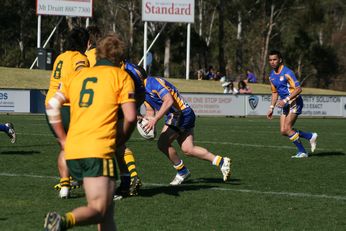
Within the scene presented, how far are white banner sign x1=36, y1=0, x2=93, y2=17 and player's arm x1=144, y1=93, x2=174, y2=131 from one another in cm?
4110

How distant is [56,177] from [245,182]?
8.90 ft

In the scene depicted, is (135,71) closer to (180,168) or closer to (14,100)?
(180,168)

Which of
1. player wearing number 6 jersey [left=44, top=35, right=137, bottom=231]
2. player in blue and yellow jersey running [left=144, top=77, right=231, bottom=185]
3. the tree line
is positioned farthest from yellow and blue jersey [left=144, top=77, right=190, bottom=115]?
the tree line

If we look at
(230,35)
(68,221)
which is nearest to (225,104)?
(68,221)

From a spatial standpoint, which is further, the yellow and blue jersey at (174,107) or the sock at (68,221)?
the yellow and blue jersey at (174,107)

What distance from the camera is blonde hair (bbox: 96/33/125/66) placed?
21.8 feet

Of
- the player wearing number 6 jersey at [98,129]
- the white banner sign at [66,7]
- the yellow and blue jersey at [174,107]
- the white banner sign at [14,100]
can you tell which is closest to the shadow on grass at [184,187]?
the yellow and blue jersey at [174,107]

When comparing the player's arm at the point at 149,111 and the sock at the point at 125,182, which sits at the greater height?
the player's arm at the point at 149,111

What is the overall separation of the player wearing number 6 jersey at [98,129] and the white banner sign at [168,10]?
4464 centimetres

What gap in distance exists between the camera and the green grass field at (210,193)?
342 inches

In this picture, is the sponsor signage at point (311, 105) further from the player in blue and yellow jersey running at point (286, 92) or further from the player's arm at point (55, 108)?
the player's arm at point (55, 108)

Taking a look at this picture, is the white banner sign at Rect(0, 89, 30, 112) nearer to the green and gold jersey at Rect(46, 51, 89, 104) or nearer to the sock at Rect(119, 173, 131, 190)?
the sock at Rect(119, 173, 131, 190)

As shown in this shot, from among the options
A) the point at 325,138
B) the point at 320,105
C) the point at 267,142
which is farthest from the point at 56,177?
the point at 320,105

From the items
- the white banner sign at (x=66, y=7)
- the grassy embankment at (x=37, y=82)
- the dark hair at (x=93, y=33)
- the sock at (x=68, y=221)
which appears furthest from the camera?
the white banner sign at (x=66, y=7)
